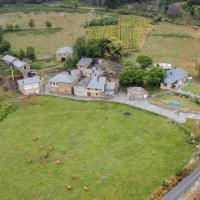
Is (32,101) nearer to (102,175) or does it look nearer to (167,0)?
(102,175)

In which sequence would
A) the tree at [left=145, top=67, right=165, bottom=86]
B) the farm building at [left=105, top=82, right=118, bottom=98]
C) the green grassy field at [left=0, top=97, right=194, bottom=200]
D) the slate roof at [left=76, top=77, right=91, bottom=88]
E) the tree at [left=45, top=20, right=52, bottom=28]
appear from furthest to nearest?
the tree at [left=45, top=20, right=52, bottom=28] → the slate roof at [left=76, top=77, right=91, bottom=88] → the tree at [left=145, top=67, right=165, bottom=86] → the farm building at [left=105, top=82, right=118, bottom=98] → the green grassy field at [left=0, top=97, right=194, bottom=200]

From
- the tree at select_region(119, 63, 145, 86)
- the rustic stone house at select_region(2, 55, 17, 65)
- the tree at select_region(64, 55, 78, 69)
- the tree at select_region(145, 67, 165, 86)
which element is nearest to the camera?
the tree at select_region(145, 67, 165, 86)

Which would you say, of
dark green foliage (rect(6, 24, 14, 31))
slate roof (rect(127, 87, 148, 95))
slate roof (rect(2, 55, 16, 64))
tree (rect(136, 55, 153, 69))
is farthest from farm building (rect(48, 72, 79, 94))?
dark green foliage (rect(6, 24, 14, 31))

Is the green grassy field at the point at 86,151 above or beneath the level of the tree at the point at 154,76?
beneath

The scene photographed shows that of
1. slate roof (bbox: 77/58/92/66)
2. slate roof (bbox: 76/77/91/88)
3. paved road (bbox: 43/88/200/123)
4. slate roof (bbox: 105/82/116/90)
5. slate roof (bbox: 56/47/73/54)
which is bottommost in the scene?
paved road (bbox: 43/88/200/123)

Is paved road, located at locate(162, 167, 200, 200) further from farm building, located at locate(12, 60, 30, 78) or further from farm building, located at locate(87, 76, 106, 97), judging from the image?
farm building, located at locate(12, 60, 30, 78)

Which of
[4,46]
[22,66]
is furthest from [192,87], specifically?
[4,46]

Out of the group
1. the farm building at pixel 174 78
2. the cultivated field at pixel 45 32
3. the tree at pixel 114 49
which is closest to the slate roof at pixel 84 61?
the tree at pixel 114 49

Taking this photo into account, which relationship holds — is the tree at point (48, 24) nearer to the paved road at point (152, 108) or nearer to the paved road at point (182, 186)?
the paved road at point (152, 108)
